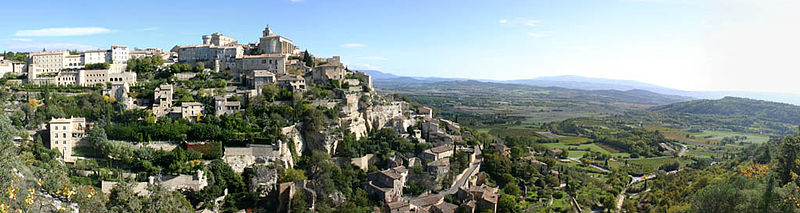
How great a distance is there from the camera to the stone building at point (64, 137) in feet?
87.4

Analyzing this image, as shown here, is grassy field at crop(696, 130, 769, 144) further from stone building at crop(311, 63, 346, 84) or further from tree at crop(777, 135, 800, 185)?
stone building at crop(311, 63, 346, 84)

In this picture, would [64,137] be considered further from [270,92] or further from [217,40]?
[217,40]

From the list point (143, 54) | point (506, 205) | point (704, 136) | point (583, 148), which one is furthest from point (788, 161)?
point (704, 136)

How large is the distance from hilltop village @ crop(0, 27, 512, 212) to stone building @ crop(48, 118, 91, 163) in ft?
0.21

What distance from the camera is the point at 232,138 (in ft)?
94.6

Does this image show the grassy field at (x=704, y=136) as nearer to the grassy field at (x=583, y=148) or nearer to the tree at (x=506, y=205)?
the grassy field at (x=583, y=148)

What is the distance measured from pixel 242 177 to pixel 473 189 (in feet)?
51.2

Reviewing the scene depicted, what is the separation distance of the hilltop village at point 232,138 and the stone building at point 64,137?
6cm

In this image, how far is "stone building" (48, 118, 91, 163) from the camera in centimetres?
2662

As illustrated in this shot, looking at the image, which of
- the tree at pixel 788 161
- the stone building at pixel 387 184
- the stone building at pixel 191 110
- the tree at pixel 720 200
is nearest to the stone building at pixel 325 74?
the stone building at pixel 191 110

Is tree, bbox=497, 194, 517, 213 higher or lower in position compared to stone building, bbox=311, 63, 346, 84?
lower

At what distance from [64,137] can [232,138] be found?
394 inches

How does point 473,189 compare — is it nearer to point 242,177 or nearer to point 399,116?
point 399,116

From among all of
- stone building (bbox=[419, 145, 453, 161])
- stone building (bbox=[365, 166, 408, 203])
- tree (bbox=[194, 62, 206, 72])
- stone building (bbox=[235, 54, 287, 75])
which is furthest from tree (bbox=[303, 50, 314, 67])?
stone building (bbox=[365, 166, 408, 203])
